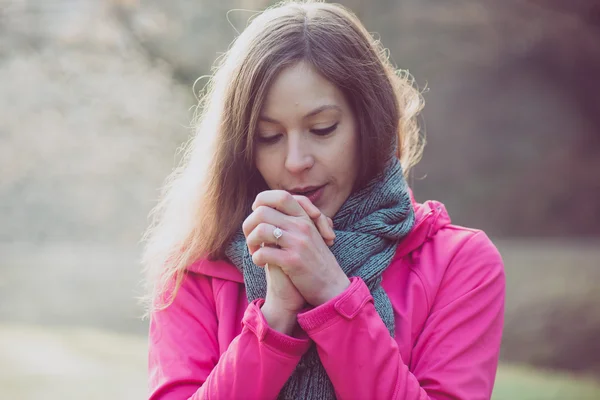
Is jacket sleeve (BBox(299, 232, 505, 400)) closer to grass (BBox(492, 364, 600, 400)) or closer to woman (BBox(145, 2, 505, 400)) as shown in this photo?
woman (BBox(145, 2, 505, 400))

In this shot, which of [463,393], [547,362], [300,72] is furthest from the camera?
[547,362]

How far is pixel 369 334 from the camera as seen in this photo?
133cm

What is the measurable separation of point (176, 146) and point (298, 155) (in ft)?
8.21

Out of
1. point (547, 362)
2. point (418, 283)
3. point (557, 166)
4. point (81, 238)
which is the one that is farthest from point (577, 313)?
point (81, 238)

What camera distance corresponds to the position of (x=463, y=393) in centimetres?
140

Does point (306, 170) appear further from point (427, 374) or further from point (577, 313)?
point (577, 313)

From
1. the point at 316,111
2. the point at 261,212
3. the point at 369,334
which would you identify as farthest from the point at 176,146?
the point at 369,334

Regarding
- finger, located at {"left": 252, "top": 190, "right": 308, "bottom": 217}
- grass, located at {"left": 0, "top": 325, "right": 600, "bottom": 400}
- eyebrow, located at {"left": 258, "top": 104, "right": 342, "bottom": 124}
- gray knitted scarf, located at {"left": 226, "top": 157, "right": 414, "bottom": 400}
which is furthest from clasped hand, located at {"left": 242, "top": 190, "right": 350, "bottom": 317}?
grass, located at {"left": 0, "top": 325, "right": 600, "bottom": 400}

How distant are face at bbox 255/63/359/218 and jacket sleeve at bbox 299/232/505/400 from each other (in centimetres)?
29

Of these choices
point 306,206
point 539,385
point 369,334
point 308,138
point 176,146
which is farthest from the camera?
point 176,146

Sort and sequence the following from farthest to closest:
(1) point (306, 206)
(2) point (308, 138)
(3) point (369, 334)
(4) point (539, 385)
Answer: (4) point (539, 385) → (2) point (308, 138) → (1) point (306, 206) → (3) point (369, 334)

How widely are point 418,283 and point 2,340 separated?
3303 millimetres

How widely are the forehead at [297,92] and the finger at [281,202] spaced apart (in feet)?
0.72

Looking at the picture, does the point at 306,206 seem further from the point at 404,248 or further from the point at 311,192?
the point at 404,248
